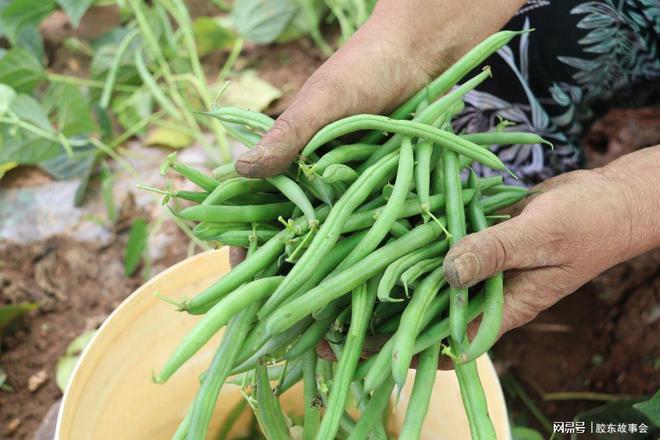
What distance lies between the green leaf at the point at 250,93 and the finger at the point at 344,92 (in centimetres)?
90

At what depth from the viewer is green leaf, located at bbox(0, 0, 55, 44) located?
1959 mm

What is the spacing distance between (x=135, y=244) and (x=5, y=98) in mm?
510

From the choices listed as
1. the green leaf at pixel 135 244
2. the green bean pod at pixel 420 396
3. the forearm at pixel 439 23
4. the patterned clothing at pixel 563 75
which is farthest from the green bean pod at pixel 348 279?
the green leaf at pixel 135 244

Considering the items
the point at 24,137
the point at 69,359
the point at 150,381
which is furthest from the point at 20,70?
the point at 150,381

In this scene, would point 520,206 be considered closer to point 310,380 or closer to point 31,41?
point 310,380

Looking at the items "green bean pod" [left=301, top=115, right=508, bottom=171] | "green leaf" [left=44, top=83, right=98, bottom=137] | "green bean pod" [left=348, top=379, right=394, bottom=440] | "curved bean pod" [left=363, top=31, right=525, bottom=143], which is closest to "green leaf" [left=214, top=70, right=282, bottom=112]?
"green leaf" [left=44, top=83, right=98, bottom=137]

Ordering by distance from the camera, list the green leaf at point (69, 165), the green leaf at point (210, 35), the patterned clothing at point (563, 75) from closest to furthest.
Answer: the patterned clothing at point (563, 75) < the green leaf at point (69, 165) < the green leaf at point (210, 35)

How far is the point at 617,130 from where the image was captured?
189cm

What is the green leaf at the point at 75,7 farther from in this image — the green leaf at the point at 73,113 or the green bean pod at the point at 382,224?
the green bean pod at the point at 382,224

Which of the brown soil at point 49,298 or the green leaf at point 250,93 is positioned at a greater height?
the green leaf at point 250,93

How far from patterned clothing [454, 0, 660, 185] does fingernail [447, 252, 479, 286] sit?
68 cm

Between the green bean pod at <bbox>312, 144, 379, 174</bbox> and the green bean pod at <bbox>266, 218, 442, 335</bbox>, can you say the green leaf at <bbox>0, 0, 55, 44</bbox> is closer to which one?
the green bean pod at <bbox>312, 144, 379, 174</bbox>

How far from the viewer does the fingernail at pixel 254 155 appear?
94 cm

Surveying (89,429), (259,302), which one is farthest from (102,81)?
(259,302)
